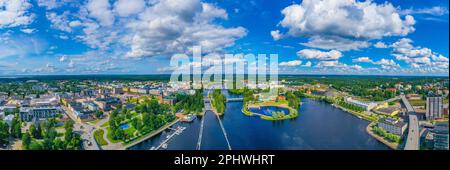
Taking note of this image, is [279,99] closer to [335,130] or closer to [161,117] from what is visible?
[335,130]

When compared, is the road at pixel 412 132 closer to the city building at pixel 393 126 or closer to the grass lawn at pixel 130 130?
the city building at pixel 393 126

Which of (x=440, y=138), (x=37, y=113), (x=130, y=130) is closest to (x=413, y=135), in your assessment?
(x=440, y=138)

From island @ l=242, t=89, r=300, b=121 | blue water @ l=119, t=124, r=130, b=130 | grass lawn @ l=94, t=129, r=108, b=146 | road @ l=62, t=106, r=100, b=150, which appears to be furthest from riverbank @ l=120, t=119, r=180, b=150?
island @ l=242, t=89, r=300, b=121

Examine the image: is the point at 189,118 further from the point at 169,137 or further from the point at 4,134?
the point at 4,134

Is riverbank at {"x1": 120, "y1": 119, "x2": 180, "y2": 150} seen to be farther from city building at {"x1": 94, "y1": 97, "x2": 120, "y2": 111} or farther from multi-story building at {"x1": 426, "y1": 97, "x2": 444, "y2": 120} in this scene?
multi-story building at {"x1": 426, "y1": 97, "x2": 444, "y2": 120}
